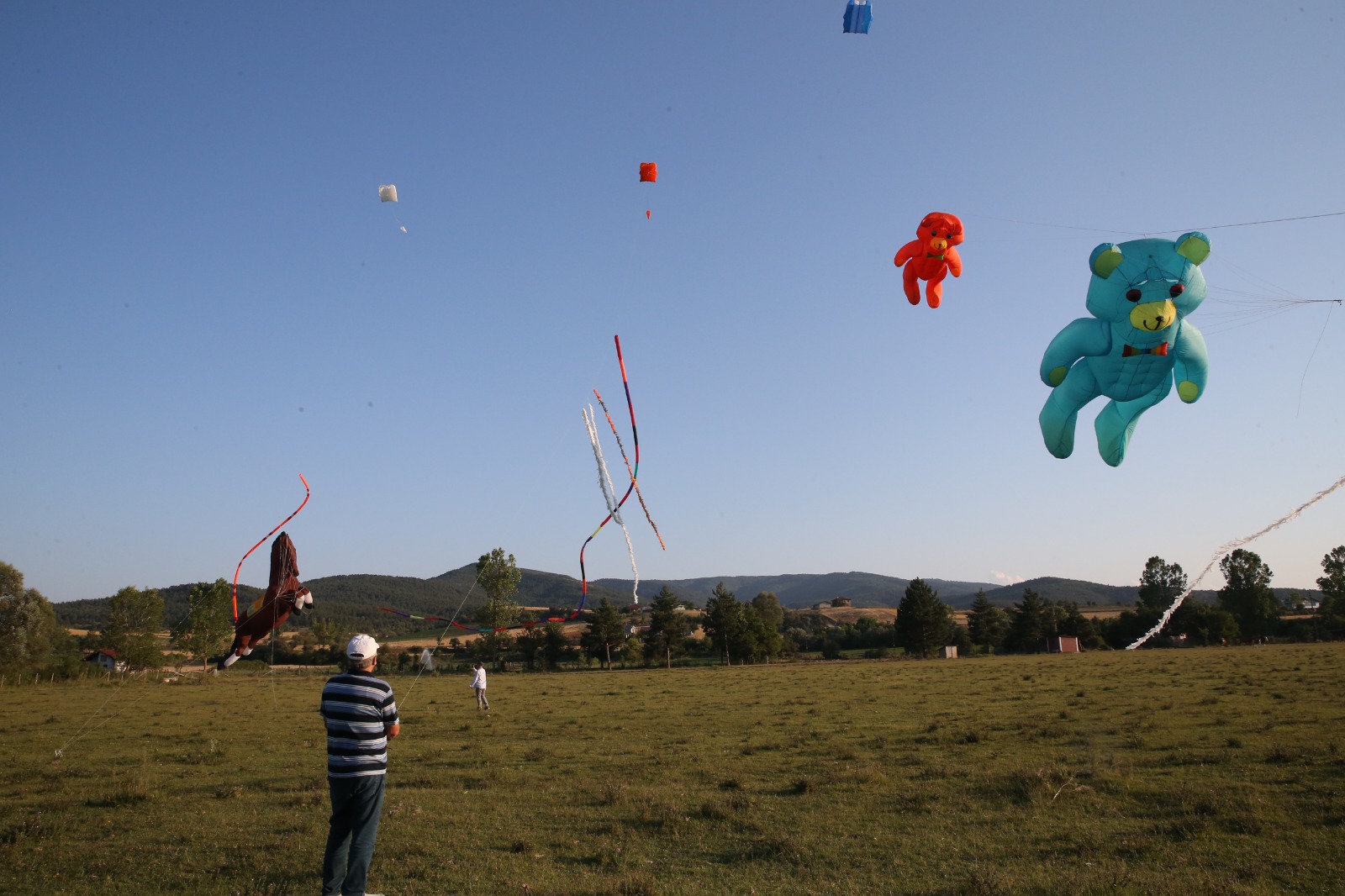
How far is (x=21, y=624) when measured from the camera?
155ft

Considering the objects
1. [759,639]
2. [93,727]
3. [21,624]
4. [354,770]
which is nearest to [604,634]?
[759,639]

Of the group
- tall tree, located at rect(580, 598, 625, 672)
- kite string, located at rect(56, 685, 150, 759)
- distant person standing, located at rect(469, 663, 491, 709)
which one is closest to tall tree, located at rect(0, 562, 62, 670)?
kite string, located at rect(56, 685, 150, 759)

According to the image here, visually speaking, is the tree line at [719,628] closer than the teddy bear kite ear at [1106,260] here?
No

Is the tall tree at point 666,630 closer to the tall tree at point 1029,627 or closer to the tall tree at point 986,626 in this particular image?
the tall tree at point 986,626

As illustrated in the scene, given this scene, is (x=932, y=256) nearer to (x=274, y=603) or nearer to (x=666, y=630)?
(x=274, y=603)

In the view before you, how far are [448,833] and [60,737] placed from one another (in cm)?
1604

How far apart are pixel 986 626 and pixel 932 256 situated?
Result: 68497mm

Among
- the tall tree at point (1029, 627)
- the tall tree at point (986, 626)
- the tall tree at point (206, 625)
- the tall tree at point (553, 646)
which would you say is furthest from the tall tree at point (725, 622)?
the tall tree at point (206, 625)

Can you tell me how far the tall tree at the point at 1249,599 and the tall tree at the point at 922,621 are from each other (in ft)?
72.3

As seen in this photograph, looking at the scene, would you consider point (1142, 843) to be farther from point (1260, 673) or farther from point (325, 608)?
point (325, 608)

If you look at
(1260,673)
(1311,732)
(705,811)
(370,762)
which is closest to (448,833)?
(705,811)

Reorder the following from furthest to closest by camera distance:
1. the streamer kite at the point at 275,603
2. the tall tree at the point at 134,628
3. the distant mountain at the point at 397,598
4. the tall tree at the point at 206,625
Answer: the distant mountain at the point at 397,598
the tall tree at the point at 134,628
the tall tree at the point at 206,625
the streamer kite at the point at 275,603

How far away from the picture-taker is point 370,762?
18.3 ft

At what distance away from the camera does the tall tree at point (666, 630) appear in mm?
65250
